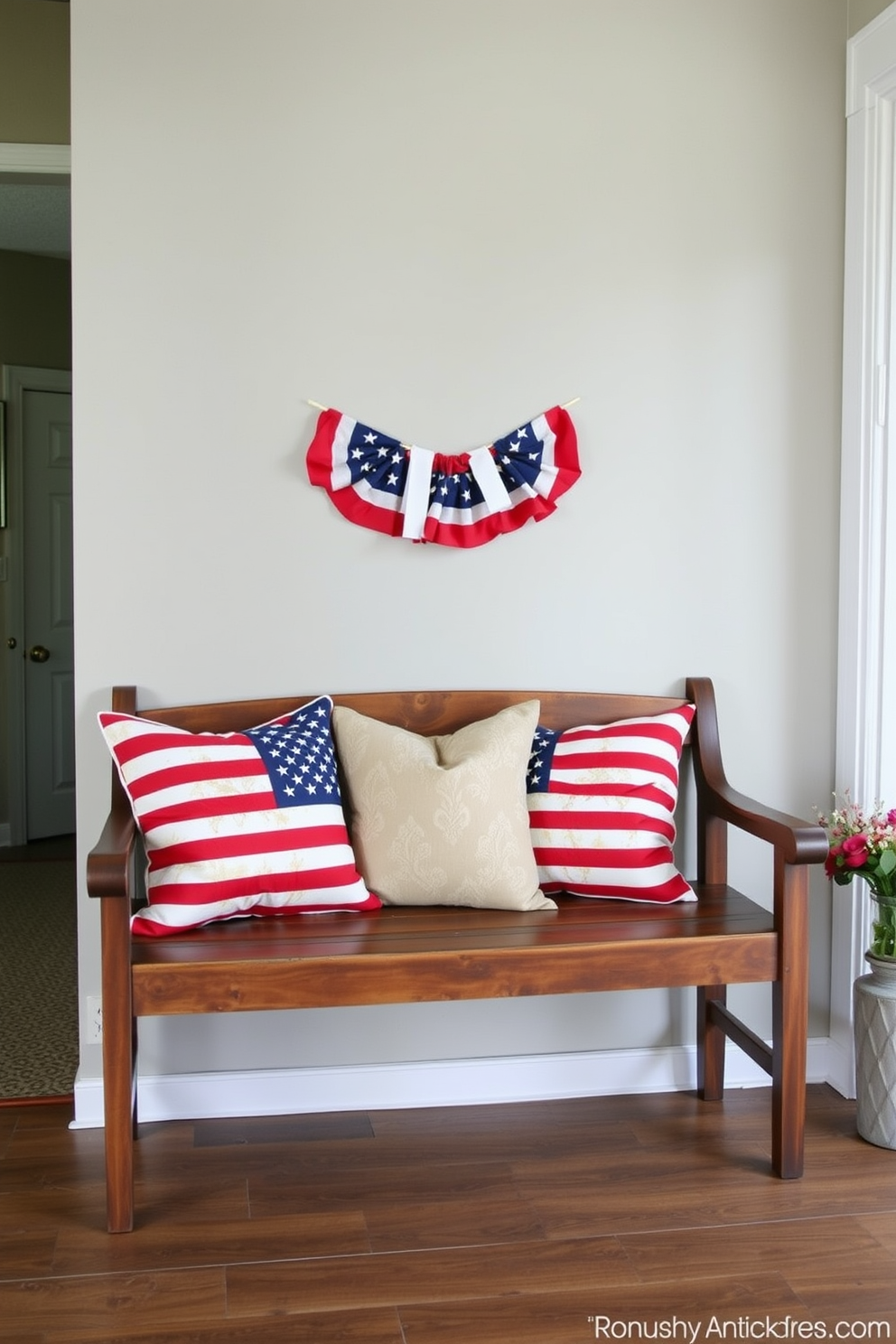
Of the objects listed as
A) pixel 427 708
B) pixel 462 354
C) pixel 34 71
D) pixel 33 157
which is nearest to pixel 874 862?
pixel 427 708

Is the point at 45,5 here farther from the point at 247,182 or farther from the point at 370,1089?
the point at 370,1089

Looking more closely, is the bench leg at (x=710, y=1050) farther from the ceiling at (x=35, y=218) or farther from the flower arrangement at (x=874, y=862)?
the ceiling at (x=35, y=218)

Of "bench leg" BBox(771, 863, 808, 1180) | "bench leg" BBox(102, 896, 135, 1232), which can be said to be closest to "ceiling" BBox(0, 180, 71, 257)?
"bench leg" BBox(102, 896, 135, 1232)

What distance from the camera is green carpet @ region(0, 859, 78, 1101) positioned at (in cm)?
291

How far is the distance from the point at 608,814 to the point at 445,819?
0.35 meters

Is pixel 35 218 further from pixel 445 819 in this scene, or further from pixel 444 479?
pixel 445 819

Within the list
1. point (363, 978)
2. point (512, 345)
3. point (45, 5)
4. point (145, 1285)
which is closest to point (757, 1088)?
point (363, 978)

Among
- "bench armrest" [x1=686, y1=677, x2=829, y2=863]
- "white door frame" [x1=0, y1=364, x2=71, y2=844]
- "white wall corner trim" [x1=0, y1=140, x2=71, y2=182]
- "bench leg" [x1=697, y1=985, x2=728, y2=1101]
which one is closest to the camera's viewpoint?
"bench armrest" [x1=686, y1=677, x2=829, y2=863]

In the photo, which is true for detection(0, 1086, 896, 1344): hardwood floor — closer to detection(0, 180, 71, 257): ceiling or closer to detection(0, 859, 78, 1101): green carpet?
detection(0, 859, 78, 1101): green carpet

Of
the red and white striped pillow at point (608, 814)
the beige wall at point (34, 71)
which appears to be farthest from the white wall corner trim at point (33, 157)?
the red and white striped pillow at point (608, 814)

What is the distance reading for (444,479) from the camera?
8.87ft

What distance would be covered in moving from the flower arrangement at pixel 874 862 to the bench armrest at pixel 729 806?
0.09 m

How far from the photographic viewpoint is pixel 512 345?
2.73 meters

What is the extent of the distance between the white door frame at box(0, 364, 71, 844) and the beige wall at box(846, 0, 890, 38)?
4.04 metres
